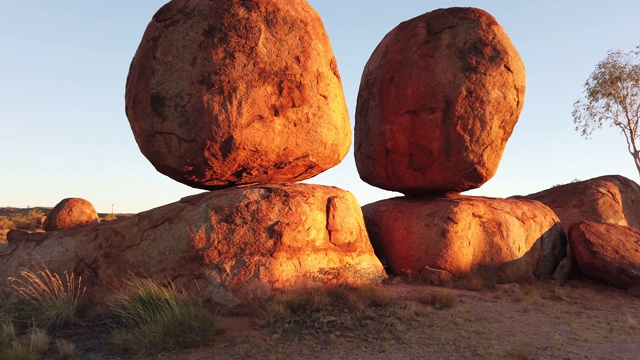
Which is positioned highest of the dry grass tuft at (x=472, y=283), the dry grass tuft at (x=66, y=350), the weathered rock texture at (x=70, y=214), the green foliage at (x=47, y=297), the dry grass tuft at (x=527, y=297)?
the weathered rock texture at (x=70, y=214)

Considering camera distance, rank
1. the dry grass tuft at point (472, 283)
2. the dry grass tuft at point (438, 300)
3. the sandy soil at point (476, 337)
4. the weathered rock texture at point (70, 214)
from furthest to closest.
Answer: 1. the weathered rock texture at point (70, 214)
2. the dry grass tuft at point (472, 283)
3. the dry grass tuft at point (438, 300)
4. the sandy soil at point (476, 337)

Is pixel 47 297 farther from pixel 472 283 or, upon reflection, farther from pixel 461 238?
pixel 461 238

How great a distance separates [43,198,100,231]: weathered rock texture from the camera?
12383mm

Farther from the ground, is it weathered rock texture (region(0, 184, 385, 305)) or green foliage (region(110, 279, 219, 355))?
weathered rock texture (region(0, 184, 385, 305))

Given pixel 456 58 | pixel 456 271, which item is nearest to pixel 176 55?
pixel 456 58

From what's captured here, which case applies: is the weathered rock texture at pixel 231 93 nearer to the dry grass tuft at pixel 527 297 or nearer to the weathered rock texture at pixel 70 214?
the dry grass tuft at pixel 527 297

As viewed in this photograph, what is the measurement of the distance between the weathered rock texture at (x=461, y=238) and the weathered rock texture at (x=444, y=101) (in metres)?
0.47

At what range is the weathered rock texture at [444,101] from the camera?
29.0 ft

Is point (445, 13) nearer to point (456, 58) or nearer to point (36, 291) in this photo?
point (456, 58)

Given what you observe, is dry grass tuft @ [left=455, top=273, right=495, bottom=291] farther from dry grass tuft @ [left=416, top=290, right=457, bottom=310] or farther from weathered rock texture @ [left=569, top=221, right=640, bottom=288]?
weathered rock texture @ [left=569, top=221, right=640, bottom=288]

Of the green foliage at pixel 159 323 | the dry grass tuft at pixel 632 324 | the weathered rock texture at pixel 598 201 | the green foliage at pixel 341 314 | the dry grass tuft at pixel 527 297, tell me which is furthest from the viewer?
the weathered rock texture at pixel 598 201

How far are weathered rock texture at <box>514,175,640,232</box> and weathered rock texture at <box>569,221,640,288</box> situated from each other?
2.19m

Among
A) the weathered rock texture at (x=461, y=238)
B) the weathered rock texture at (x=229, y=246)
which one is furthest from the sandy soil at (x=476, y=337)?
the weathered rock texture at (x=461, y=238)

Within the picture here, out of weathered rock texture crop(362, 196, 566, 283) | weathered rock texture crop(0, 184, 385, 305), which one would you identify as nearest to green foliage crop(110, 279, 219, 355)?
weathered rock texture crop(0, 184, 385, 305)
